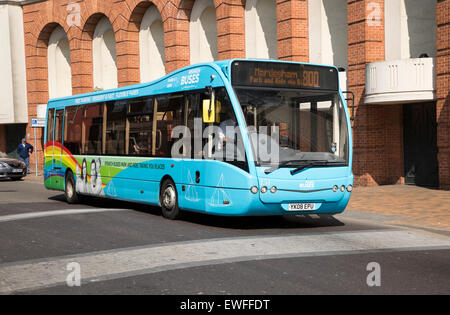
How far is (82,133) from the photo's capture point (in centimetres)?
1642

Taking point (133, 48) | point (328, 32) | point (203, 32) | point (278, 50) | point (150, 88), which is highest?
point (203, 32)

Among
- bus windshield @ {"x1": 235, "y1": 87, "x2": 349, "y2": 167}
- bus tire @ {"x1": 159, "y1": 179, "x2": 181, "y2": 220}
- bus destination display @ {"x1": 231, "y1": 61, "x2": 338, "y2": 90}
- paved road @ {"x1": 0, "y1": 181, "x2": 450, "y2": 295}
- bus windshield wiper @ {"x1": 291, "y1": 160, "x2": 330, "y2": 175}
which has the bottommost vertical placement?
paved road @ {"x1": 0, "y1": 181, "x2": 450, "y2": 295}

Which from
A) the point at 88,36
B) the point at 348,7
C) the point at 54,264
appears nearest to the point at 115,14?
A: the point at 88,36

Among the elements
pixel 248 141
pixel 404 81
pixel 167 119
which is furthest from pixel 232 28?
pixel 248 141

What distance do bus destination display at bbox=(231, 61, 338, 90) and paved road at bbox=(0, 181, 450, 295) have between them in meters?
2.47

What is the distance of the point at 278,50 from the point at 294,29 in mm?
1096

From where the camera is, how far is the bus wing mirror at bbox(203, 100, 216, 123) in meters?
11.0

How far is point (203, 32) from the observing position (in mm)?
28203

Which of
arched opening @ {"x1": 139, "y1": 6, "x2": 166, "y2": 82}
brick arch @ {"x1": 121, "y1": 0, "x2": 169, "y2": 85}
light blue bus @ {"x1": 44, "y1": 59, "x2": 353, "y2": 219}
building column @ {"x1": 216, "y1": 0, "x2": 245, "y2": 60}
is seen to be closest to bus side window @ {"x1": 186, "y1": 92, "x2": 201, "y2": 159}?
light blue bus @ {"x1": 44, "y1": 59, "x2": 353, "y2": 219}

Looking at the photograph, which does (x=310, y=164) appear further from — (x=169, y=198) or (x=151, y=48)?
(x=151, y=48)

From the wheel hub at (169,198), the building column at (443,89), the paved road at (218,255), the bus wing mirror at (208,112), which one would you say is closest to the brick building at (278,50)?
the building column at (443,89)

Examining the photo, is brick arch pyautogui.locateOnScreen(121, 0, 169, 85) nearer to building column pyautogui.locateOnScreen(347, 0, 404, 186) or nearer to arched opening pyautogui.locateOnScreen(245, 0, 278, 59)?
arched opening pyautogui.locateOnScreen(245, 0, 278, 59)

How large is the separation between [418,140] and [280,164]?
1107 centimetres
